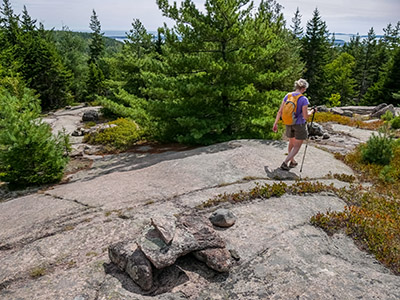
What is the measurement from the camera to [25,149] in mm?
8156

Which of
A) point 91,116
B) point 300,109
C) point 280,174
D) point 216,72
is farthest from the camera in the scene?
point 91,116

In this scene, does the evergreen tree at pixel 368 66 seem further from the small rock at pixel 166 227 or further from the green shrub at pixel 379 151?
the small rock at pixel 166 227

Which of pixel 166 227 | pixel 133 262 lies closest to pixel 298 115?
pixel 166 227

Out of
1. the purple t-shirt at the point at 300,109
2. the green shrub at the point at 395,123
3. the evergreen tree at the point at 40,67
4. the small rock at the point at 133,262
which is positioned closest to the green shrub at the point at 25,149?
the small rock at the point at 133,262

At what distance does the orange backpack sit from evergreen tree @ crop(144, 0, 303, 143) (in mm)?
3354

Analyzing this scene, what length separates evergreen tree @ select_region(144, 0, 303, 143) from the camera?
10086 millimetres

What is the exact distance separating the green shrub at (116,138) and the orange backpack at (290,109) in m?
8.88

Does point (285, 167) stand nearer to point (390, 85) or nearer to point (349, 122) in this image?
point (349, 122)

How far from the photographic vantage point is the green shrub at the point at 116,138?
14.1 m

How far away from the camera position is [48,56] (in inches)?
1378

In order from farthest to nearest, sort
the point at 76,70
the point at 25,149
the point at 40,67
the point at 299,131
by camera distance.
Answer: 1. the point at 76,70
2. the point at 40,67
3. the point at 25,149
4. the point at 299,131

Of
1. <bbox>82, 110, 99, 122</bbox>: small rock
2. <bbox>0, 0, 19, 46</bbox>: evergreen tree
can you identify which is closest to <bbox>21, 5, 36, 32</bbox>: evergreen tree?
<bbox>0, 0, 19, 46</bbox>: evergreen tree

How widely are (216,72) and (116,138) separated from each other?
732 cm

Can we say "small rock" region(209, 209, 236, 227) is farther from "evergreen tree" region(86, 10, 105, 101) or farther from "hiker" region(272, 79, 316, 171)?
"evergreen tree" region(86, 10, 105, 101)
